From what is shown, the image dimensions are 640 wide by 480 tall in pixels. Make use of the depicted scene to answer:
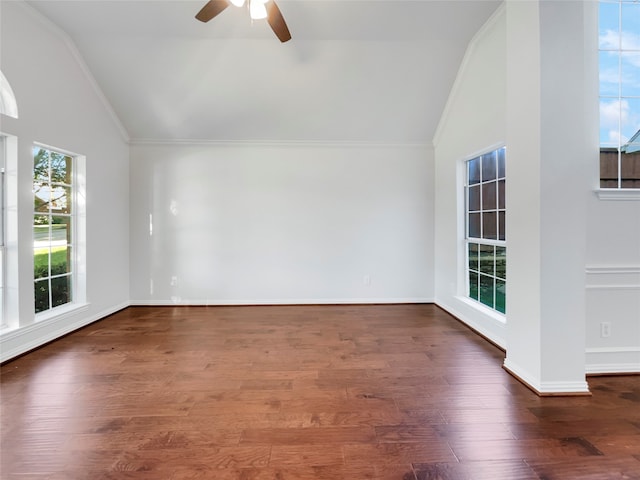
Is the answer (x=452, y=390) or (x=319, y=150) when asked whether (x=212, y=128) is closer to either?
(x=319, y=150)

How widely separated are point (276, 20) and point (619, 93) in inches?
113

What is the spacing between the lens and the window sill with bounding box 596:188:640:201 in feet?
7.53

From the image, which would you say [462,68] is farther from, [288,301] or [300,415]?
[300,415]

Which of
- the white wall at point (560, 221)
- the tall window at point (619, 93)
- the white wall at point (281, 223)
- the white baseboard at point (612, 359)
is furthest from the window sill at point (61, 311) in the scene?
the tall window at point (619, 93)

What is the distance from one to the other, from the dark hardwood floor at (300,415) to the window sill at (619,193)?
1.39 metres

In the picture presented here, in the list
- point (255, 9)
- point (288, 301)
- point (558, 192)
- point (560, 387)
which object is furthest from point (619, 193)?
point (288, 301)

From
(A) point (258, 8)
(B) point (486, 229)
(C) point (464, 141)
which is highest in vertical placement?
(A) point (258, 8)

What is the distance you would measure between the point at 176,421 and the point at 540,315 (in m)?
2.46

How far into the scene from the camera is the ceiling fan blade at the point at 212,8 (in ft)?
7.19

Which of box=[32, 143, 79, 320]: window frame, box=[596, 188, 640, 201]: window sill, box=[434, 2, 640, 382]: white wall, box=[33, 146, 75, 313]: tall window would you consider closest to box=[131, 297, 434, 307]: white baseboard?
box=[32, 143, 79, 320]: window frame

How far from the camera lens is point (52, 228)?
320 cm

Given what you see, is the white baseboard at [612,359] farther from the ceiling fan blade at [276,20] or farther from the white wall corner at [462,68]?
the ceiling fan blade at [276,20]

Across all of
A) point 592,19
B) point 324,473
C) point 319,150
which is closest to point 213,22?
point 319,150

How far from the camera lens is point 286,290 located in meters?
4.50
